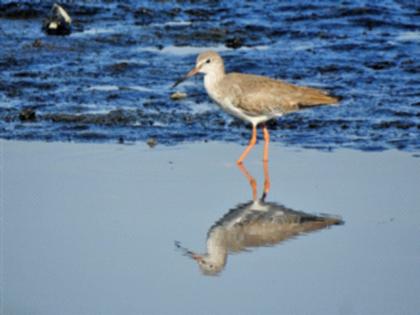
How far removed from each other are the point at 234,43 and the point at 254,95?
14.7ft

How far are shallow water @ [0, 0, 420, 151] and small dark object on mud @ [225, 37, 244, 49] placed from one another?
0.07 ft

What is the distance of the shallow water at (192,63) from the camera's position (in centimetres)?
1167

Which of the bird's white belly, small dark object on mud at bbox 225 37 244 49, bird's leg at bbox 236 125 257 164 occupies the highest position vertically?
small dark object on mud at bbox 225 37 244 49

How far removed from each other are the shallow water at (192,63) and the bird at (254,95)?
508mm

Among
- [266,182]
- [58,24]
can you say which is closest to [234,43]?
[58,24]

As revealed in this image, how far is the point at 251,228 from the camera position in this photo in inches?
335

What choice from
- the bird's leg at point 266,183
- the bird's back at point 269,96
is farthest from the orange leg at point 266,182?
the bird's back at point 269,96

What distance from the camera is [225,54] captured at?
14.7 meters

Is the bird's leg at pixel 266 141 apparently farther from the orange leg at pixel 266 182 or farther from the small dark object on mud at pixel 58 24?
the small dark object on mud at pixel 58 24

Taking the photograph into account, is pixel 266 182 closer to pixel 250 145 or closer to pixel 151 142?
pixel 250 145

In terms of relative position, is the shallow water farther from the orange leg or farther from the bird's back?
the orange leg

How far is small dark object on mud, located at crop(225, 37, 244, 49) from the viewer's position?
1521 centimetres

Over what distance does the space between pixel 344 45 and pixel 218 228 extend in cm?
719

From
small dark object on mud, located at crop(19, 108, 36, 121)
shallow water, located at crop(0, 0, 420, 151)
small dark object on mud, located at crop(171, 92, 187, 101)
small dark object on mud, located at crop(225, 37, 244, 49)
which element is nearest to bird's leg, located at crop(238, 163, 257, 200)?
shallow water, located at crop(0, 0, 420, 151)
